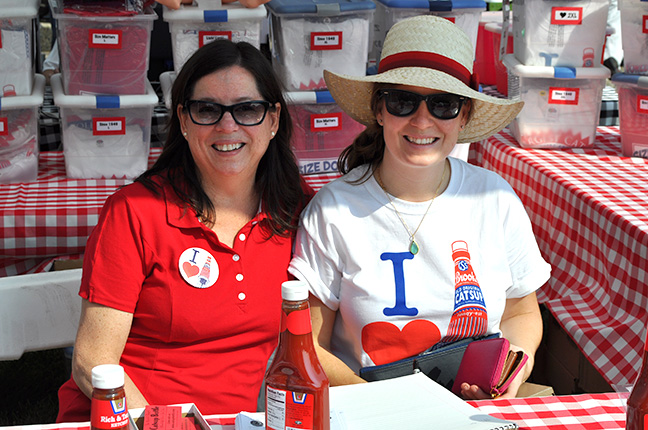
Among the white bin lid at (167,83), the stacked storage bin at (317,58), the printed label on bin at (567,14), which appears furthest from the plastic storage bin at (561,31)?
the white bin lid at (167,83)

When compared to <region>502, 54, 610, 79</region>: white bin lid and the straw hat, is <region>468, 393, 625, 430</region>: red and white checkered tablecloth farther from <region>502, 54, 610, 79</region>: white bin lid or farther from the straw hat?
<region>502, 54, 610, 79</region>: white bin lid

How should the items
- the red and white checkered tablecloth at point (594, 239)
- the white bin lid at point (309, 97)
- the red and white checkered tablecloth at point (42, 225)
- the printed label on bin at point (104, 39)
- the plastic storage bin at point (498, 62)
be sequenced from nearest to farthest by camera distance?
the red and white checkered tablecloth at point (594, 239), the red and white checkered tablecloth at point (42, 225), the printed label on bin at point (104, 39), the white bin lid at point (309, 97), the plastic storage bin at point (498, 62)

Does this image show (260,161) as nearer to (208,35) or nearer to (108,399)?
(108,399)

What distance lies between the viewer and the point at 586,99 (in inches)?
140

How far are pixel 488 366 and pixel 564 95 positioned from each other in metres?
2.24

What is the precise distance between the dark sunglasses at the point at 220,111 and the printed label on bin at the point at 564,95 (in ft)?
6.81

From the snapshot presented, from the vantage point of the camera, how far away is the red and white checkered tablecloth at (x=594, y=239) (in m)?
2.56

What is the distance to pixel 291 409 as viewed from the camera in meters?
1.13

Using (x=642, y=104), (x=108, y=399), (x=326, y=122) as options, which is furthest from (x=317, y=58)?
(x=108, y=399)

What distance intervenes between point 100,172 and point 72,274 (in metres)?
1.36

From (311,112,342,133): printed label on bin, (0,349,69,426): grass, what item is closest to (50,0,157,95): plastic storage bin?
(311,112,342,133): printed label on bin

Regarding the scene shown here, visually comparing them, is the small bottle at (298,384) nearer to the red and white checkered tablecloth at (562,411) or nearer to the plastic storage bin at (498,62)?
the red and white checkered tablecloth at (562,411)

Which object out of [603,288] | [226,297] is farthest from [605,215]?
[226,297]

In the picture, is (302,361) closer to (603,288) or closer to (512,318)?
(512,318)
